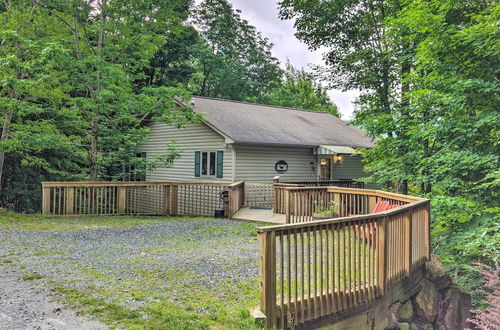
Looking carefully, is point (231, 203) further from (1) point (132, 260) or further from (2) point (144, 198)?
(1) point (132, 260)

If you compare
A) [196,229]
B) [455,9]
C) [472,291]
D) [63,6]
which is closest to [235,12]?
[63,6]

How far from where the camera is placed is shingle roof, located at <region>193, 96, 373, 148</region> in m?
14.7

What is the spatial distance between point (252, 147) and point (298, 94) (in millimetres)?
21715

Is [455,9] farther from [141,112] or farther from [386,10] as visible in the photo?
[141,112]

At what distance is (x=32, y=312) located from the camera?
144 inches

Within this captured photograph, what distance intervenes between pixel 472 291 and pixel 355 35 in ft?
32.2

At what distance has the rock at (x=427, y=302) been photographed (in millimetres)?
6371

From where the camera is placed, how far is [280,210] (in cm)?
1116

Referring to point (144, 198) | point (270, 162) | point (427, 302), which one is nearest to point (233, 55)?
point (270, 162)

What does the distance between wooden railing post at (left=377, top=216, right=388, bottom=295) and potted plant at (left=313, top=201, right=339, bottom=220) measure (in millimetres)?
4098

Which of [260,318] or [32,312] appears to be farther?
[32,312]

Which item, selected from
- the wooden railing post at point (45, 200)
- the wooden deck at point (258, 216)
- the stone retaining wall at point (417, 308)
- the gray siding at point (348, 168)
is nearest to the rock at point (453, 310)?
the stone retaining wall at point (417, 308)

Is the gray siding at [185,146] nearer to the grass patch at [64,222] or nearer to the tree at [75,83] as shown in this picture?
the tree at [75,83]

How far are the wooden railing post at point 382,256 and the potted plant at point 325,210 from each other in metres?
4.10
